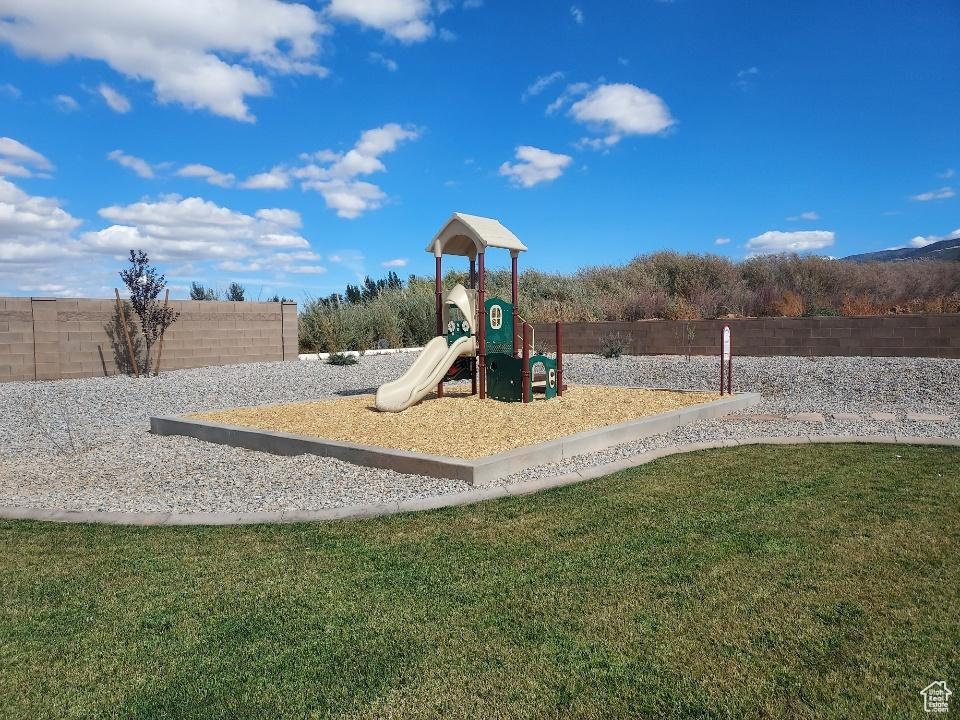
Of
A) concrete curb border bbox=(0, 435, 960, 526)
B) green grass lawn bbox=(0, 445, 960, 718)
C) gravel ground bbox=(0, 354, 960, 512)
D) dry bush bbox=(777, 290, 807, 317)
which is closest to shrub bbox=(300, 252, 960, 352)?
dry bush bbox=(777, 290, 807, 317)

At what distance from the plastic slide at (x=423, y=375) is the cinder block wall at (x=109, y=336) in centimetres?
854

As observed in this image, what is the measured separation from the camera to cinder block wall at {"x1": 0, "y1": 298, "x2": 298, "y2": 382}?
1327cm

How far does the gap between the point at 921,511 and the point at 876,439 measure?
2608 mm

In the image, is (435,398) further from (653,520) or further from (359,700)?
(359,700)

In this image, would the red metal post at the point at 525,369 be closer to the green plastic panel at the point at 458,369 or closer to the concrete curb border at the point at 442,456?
the green plastic panel at the point at 458,369

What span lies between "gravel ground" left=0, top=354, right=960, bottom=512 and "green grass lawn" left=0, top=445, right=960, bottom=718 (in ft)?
3.16

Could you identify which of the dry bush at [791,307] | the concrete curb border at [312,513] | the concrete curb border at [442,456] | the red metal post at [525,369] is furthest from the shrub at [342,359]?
the concrete curb border at [312,513]

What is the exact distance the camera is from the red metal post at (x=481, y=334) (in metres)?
9.17

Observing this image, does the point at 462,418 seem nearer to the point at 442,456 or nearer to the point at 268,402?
the point at 442,456

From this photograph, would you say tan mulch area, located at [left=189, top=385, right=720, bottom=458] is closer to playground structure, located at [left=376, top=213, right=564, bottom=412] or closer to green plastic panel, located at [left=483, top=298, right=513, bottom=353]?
playground structure, located at [left=376, top=213, right=564, bottom=412]

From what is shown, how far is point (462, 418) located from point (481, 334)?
1.78 meters

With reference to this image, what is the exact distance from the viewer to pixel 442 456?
227 inches

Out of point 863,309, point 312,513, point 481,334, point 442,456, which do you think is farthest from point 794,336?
point 312,513

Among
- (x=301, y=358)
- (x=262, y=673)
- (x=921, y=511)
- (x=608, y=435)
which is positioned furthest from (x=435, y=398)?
(x=301, y=358)
